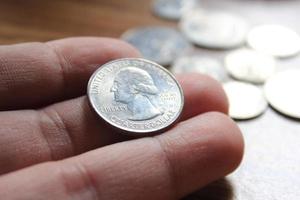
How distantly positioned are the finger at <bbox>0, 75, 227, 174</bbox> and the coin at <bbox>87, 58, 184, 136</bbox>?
0.03m

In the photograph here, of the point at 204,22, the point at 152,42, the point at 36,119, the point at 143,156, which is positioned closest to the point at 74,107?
the point at 36,119

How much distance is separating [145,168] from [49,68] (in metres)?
0.29

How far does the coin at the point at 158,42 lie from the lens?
1094mm

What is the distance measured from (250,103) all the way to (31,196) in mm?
511

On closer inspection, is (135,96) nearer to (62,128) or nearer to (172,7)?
(62,128)

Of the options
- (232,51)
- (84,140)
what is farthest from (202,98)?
(232,51)

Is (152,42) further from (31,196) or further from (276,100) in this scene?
(31,196)

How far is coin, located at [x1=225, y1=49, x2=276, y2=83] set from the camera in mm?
1050

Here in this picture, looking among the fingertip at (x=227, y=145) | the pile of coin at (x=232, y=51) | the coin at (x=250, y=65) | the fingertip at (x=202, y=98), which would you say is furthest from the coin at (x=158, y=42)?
the fingertip at (x=227, y=145)

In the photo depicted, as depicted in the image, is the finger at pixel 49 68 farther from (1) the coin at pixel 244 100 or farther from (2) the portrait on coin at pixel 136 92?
(1) the coin at pixel 244 100

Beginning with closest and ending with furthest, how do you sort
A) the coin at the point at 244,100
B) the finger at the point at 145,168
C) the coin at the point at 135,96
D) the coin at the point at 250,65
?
the finger at the point at 145,168
the coin at the point at 135,96
the coin at the point at 244,100
the coin at the point at 250,65

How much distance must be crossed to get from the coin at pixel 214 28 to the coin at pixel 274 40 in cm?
3

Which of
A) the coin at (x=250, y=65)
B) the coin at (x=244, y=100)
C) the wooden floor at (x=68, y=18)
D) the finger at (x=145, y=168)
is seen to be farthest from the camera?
the wooden floor at (x=68, y=18)

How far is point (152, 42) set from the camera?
3.71 feet
